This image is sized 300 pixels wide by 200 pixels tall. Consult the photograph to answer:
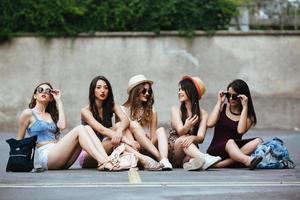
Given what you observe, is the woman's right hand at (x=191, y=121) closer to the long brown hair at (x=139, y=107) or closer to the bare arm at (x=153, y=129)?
the bare arm at (x=153, y=129)

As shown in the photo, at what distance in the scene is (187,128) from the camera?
10875 mm

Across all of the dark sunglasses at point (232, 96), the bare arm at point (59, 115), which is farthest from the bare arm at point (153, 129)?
the bare arm at point (59, 115)

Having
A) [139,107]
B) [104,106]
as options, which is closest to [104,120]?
[104,106]

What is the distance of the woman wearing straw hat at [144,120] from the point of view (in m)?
10.8

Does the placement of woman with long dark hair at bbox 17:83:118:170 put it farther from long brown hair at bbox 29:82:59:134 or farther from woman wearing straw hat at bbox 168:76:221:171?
woman wearing straw hat at bbox 168:76:221:171

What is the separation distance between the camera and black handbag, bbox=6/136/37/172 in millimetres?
10234

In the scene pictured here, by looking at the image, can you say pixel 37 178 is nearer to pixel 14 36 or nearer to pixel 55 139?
pixel 55 139

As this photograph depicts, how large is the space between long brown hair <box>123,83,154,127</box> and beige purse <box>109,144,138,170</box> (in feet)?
2.33

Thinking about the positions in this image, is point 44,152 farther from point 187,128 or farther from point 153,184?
point 153,184

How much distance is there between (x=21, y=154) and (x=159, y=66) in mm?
12675

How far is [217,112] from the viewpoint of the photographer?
36.6 ft

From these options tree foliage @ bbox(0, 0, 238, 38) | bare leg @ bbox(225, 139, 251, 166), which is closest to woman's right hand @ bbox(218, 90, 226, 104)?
bare leg @ bbox(225, 139, 251, 166)

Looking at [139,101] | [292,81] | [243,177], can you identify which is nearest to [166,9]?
[292,81]

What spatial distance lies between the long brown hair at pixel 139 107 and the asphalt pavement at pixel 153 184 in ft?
2.97
